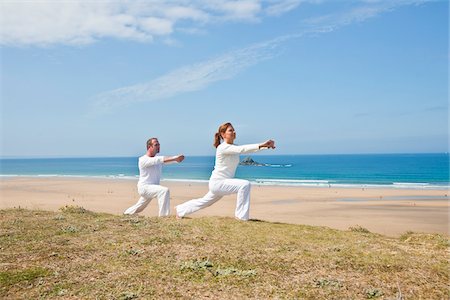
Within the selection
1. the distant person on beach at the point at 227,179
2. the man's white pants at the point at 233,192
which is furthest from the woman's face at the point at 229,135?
the man's white pants at the point at 233,192

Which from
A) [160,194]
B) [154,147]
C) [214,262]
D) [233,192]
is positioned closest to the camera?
[214,262]

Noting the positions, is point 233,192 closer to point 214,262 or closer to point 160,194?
point 160,194

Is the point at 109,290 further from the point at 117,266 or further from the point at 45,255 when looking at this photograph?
the point at 45,255

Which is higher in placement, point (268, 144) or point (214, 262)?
point (268, 144)

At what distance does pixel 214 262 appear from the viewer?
21.2 feet

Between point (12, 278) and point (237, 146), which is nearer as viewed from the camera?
point (12, 278)

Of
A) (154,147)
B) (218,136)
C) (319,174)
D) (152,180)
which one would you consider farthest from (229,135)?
(319,174)

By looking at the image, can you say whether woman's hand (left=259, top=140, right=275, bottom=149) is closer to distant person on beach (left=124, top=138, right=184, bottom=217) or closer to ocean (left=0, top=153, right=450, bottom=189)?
distant person on beach (left=124, top=138, right=184, bottom=217)

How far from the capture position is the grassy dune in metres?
5.46

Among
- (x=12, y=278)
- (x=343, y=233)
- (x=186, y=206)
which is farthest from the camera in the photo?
(x=186, y=206)

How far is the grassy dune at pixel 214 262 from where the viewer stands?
5457mm

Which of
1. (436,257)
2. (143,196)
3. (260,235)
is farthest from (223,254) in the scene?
(143,196)

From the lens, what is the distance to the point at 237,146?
30.2ft

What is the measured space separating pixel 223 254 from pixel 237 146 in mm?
2965
